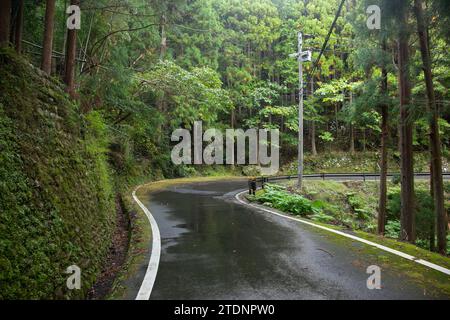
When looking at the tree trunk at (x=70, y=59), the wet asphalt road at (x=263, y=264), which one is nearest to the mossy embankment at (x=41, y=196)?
the wet asphalt road at (x=263, y=264)

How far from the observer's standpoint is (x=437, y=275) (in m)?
4.70

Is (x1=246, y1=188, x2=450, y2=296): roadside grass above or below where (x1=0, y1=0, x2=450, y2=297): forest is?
below

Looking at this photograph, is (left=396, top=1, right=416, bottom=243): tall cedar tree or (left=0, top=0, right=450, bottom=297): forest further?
(left=396, top=1, right=416, bottom=243): tall cedar tree

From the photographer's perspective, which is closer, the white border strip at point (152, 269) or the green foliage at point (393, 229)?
the white border strip at point (152, 269)

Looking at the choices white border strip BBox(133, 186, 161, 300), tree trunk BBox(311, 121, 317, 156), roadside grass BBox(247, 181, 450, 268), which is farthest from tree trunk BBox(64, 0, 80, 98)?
tree trunk BBox(311, 121, 317, 156)

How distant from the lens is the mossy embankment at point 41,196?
3.83 m

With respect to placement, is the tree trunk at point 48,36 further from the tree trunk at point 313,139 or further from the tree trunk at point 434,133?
the tree trunk at point 313,139

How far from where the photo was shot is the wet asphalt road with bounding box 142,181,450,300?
421 cm

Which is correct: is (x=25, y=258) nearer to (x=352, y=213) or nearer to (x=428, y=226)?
(x=428, y=226)

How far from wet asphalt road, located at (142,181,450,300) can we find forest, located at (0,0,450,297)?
2.21 metres

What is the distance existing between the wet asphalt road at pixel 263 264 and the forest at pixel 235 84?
7.25 ft

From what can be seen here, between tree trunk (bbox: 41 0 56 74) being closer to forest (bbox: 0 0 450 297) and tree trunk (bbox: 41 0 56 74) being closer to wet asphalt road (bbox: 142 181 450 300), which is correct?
A: forest (bbox: 0 0 450 297)

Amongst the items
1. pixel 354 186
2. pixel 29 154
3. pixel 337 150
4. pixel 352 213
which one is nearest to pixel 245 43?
pixel 337 150
